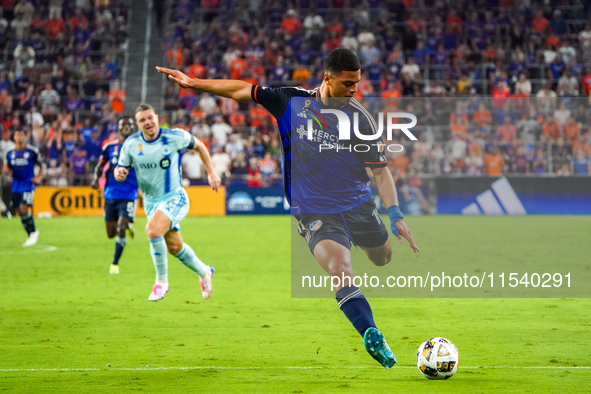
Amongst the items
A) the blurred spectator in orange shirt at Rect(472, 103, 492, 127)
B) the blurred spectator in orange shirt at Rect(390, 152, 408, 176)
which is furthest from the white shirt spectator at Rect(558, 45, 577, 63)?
the blurred spectator in orange shirt at Rect(390, 152, 408, 176)

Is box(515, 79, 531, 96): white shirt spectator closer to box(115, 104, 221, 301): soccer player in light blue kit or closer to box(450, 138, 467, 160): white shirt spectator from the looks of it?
box(450, 138, 467, 160): white shirt spectator

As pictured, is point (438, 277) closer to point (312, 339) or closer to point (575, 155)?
point (312, 339)

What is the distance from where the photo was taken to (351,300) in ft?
19.6

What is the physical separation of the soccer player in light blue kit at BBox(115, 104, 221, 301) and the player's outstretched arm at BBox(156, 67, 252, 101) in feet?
12.8

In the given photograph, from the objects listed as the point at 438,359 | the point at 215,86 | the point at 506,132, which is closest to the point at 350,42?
the point at 506,132

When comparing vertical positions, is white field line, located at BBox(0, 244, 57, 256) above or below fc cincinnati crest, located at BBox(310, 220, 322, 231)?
below

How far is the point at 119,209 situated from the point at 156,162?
3.23 meters

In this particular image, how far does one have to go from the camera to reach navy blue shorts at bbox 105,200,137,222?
13.3 metres

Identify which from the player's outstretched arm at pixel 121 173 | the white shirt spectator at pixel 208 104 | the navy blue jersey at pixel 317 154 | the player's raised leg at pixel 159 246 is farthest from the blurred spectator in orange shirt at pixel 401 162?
A: the navy blue jersey at pixel 317 154

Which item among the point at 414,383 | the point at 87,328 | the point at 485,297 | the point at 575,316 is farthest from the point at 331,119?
the point at 485,297

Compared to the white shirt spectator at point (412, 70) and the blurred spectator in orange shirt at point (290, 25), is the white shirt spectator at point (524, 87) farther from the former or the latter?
the blurred spectator in orange shirt at point (290, 25)

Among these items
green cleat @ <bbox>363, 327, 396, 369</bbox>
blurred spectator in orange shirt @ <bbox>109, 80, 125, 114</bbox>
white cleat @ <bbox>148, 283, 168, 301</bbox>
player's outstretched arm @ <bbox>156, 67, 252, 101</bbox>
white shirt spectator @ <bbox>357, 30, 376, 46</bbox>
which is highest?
white shirt spectator @ <bbox>357, 30, 376, 46</bbox>

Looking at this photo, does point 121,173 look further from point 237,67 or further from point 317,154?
point 237,67

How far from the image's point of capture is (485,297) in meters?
11.0
